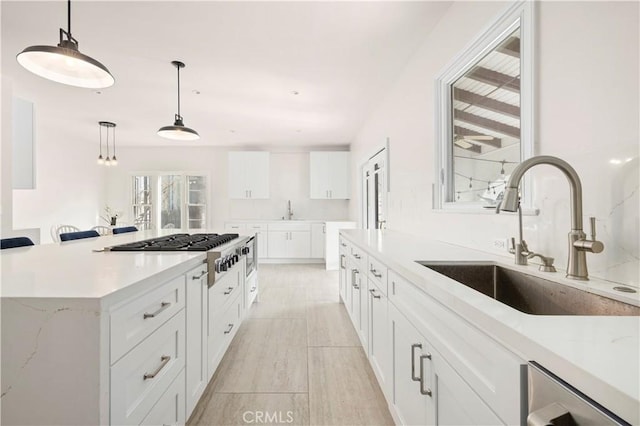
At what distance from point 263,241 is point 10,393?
5.38 meters

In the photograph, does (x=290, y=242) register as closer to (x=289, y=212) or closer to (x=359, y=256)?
(x=289, y=212)

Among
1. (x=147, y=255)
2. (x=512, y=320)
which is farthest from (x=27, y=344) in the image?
(x=512, y=320)

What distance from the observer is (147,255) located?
4.97 feet

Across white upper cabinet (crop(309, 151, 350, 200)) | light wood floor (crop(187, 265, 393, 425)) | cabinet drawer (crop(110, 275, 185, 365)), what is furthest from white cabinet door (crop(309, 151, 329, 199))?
cabinet drawer (crop(110, 275, 185, 365))

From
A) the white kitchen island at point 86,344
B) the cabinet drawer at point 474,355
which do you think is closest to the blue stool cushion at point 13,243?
the white kitchen island at point 86,344

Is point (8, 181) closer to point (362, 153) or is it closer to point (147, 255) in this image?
point (147, 255)

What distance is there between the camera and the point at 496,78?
1.69 m

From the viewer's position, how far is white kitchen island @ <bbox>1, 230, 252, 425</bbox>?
0.81 m

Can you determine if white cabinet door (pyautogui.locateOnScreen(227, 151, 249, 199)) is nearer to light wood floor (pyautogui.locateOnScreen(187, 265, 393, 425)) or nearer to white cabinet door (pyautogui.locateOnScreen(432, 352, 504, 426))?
light wood floor (pyautogui.locateOnScreen(187, 265, 393, 425))

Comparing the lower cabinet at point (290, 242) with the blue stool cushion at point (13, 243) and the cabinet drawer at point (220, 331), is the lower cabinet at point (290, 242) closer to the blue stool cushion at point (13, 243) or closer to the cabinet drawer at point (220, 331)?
the cabinet drawer at point (220, 331)

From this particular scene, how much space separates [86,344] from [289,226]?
5.41 m

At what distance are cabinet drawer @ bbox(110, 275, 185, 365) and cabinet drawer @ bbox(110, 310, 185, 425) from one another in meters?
0.03

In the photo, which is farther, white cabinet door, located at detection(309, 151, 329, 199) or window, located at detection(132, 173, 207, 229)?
window, located at detection(132, 173, 207, 229)

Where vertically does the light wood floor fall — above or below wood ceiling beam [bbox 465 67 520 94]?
below
